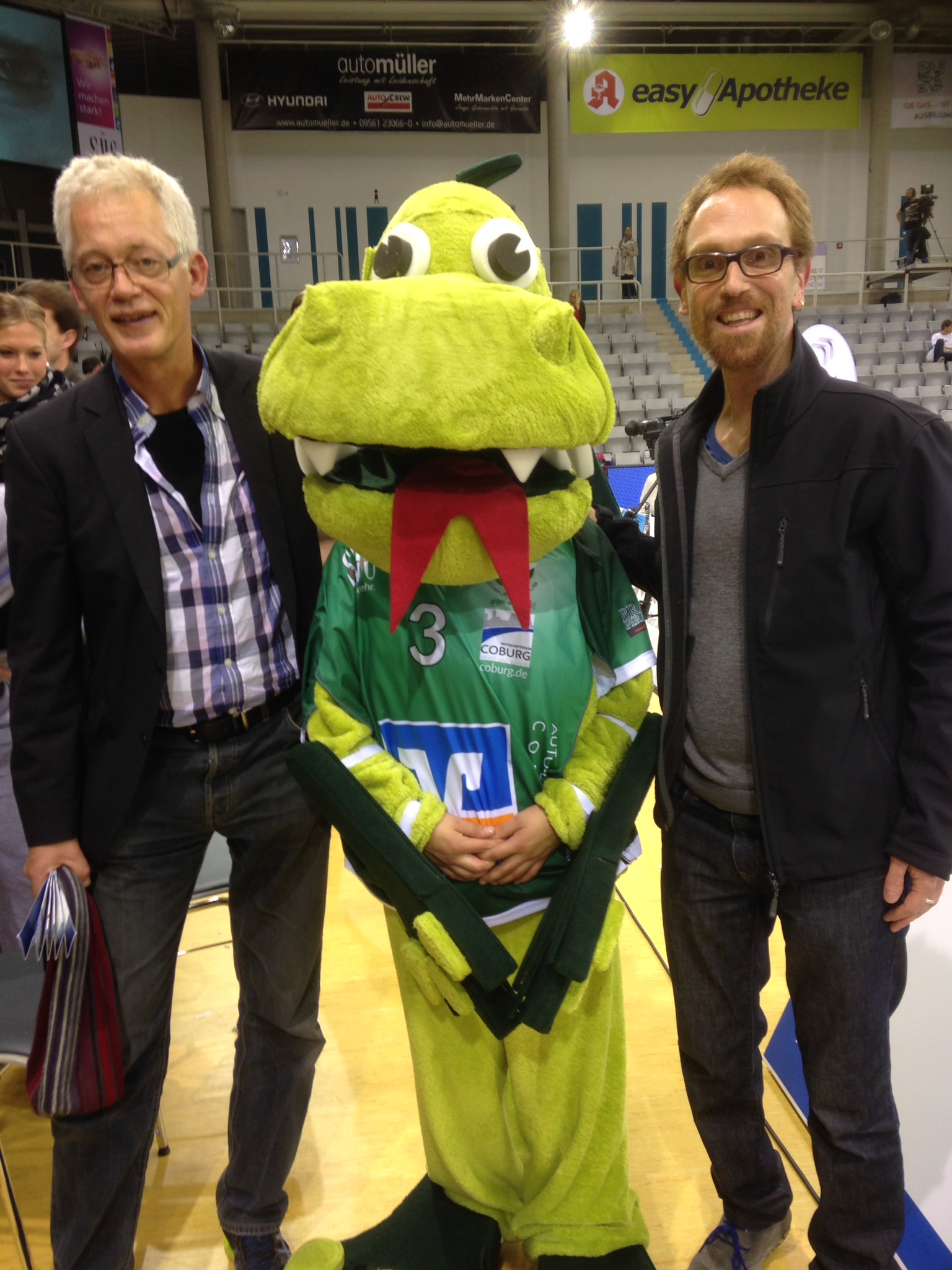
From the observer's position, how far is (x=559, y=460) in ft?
4.02

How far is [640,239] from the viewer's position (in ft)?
44.3

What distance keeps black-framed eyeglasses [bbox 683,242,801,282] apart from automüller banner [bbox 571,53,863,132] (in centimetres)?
1274

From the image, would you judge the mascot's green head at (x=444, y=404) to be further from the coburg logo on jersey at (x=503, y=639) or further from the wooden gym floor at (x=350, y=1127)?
the wooden gym floor at (x=350, y=1127)

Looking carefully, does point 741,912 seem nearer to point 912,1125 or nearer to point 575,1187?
point 575,1187

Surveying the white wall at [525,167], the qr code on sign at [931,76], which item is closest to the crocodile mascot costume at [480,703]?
the white wall at [525,167]

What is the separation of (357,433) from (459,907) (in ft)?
2.21

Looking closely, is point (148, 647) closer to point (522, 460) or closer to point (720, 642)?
point (522, 460)

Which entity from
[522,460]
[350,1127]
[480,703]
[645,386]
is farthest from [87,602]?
[645,386]

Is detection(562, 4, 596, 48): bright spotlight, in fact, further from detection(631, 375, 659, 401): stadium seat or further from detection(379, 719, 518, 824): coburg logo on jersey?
detection(379, 719, 518, 824): coburg logo on jersey

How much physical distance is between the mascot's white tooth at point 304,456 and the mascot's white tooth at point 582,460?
347 millimetres

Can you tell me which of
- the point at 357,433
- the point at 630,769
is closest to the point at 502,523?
the point at 357,433

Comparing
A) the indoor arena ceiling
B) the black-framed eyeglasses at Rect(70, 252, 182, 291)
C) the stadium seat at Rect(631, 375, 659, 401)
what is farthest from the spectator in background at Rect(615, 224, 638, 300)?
the black-framed eyeglasses at Rect(70, 252, 182, 291)

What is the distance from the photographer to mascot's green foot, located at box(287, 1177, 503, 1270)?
1547mm

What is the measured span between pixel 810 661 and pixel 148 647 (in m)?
0.98
